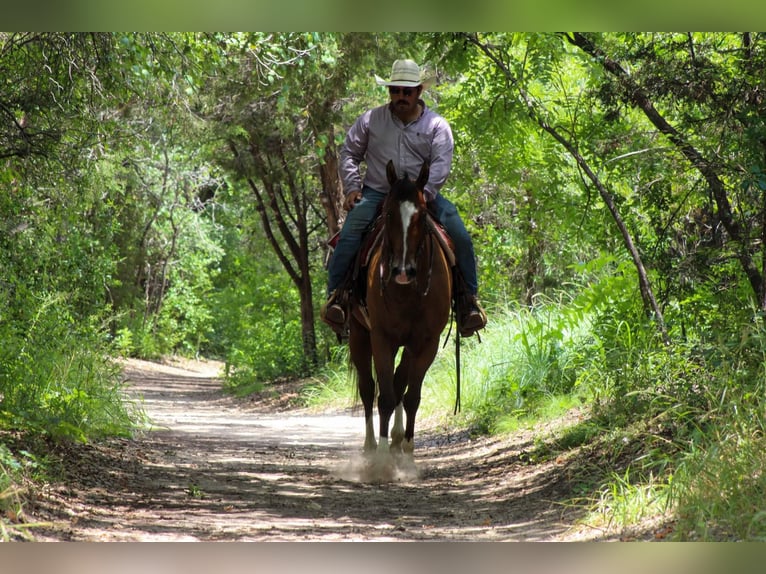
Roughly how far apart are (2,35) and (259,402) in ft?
37.5

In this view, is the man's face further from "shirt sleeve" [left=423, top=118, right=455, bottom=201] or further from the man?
"shirt sleeve" [left=423, top=118, right=455, bottom=201]

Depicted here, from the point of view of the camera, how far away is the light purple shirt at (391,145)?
9242 millimetres

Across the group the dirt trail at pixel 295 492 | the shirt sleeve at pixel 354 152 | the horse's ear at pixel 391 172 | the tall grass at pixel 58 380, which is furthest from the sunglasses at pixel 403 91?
the tall grass at pixel 58 380

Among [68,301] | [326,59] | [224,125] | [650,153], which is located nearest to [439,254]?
[650,153]

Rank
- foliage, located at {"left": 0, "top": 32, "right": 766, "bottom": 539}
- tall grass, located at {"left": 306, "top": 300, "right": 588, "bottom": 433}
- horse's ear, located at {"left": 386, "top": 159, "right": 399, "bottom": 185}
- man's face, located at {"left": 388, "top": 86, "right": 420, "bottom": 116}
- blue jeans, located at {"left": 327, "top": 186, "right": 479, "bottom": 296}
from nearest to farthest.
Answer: foliage, located at {"left": 0, "top": 32, "right": 766, "bottom": 539}, horse's ear, located at {"left": 386, "top": 159, "right": 399, "bottom": 185}, man's face, located at {"left": 388, "top": 86, "right": 420, "bottom": 116}, blue jeans, located at {"left": 327, "top": 186, "right": 479, "bottom": 296}, tall grass, located at {"left": 306, "top": 300, "right": 588, "bottom": 433}

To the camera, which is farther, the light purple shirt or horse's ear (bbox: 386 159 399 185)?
the light purple shirt

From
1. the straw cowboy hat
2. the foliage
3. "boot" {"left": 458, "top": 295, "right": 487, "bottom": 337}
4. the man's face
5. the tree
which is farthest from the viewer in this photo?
"boot" {"left": 458, "top": 295, "right": 487, "bottom": 337}

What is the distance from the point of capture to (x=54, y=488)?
23.3ft

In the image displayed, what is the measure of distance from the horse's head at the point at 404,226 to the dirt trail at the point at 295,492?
6.03ft

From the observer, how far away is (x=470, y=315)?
373 inches

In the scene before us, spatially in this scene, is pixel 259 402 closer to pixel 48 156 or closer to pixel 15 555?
pixel 48 156

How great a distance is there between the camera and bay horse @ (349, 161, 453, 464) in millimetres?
8125

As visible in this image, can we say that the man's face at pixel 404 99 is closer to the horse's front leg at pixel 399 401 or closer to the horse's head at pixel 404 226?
the horse's head at pixel 404 226

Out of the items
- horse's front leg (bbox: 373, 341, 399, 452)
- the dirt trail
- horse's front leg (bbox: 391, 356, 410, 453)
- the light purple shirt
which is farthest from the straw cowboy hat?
the dirt trail
